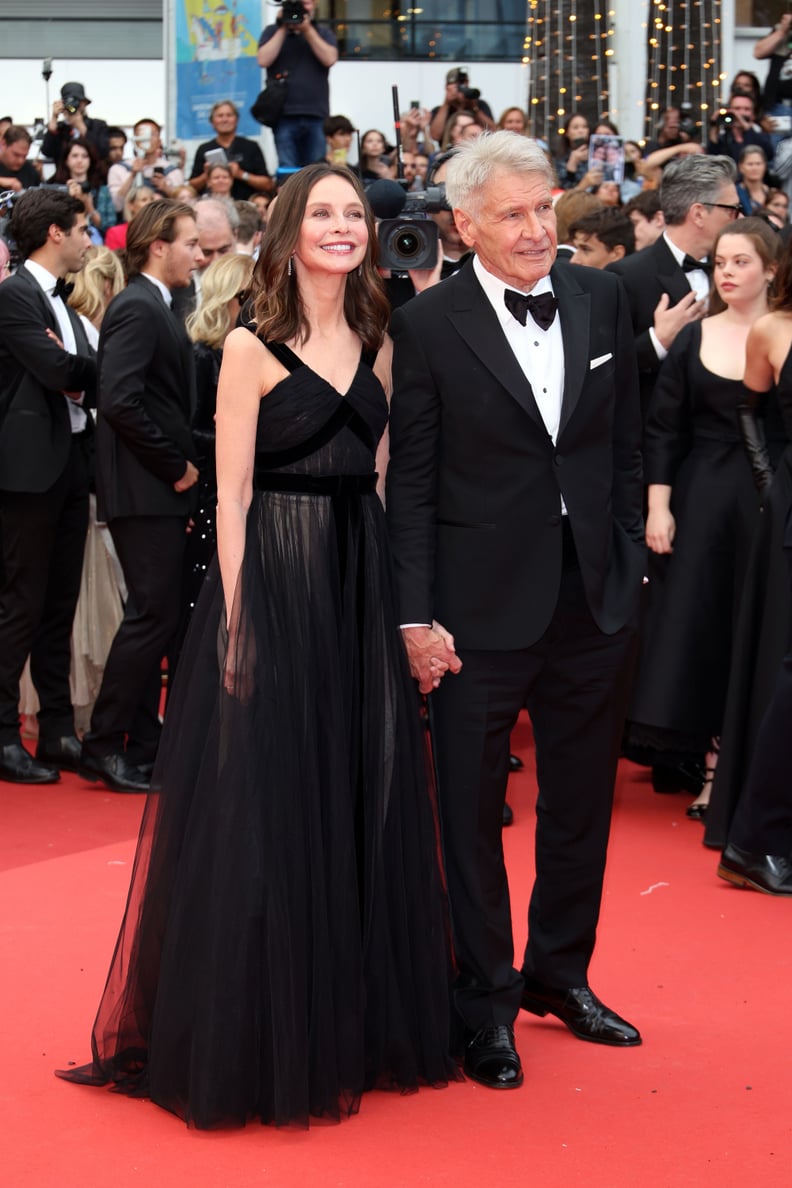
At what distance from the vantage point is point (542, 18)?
14797mm

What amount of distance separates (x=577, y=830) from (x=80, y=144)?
8955 mm

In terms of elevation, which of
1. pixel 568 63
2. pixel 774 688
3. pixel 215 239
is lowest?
pixel 774 688

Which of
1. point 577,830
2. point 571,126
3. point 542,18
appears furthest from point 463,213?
point 542,18

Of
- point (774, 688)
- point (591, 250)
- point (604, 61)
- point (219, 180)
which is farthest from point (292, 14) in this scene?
point (774, 688)

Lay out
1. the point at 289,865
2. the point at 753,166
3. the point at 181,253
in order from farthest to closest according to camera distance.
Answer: the point at 753,166 → the point at 181,253 → the point at 289,865

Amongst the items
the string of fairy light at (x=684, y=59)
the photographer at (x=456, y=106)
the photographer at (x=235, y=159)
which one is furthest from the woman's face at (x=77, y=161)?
the string of fairy light at (x=684, y=59)

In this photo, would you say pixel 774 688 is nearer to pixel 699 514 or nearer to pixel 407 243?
pixel 699 514

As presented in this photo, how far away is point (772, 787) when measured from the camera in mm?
4734

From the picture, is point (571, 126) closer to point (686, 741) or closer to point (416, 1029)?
point (686, 741)

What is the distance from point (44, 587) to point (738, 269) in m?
2.79

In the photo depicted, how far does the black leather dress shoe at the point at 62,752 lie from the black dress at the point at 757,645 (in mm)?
2524

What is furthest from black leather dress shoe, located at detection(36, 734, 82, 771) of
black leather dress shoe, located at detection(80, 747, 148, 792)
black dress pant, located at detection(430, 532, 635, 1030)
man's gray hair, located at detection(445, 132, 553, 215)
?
man's gray hair, located at detection(445, 132, 553, 215)

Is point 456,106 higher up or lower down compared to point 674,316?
higher up

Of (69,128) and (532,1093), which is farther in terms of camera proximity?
(69,128)
